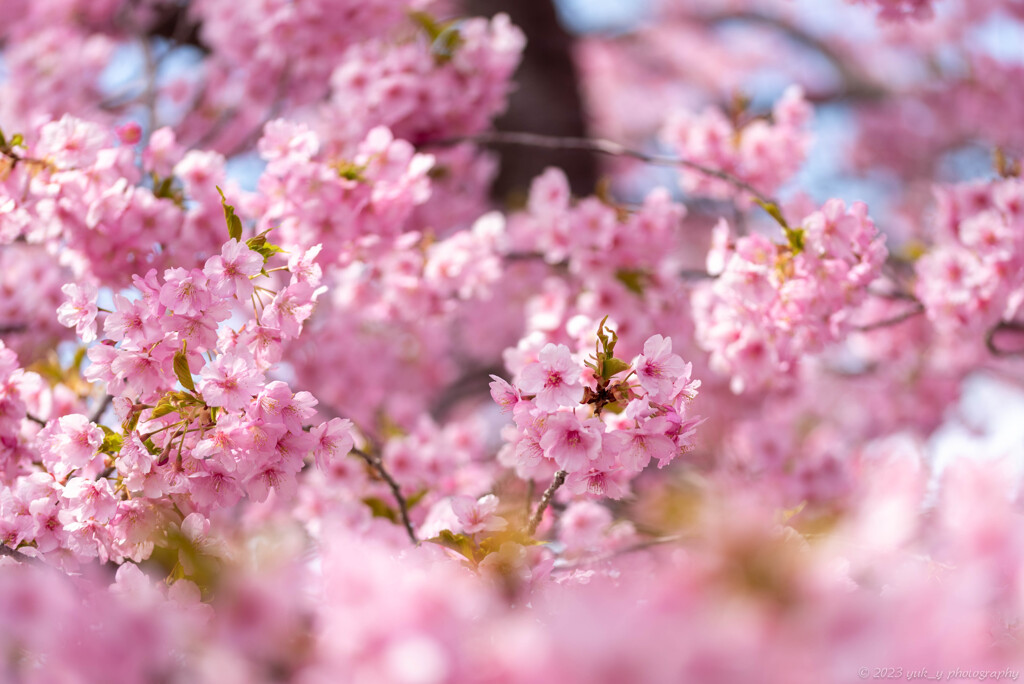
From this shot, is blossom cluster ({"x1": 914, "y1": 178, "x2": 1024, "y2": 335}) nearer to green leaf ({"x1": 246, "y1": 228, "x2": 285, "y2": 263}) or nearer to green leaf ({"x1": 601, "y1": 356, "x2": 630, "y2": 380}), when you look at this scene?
green leaf ({"x1": 601, "y1": 356, "x2": 630, "y2": 380})

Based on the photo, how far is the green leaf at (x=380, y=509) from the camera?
2301 millimetres

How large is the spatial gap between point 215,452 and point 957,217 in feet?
8.79

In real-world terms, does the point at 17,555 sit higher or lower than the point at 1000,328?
higher

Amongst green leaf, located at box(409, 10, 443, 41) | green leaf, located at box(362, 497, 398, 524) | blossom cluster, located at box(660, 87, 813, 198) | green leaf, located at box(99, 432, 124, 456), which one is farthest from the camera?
blossom cluster, located at box(660, 87, 813, 198)

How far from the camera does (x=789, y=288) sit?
2.08m

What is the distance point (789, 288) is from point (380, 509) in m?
1.50

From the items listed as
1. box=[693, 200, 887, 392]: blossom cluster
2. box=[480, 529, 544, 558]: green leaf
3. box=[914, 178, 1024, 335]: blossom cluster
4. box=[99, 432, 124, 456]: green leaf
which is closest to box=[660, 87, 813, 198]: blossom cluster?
box=[914, 178, 1024, 335]: blossom cluster

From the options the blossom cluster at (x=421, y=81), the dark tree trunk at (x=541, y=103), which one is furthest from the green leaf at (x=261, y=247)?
the dark tree trunk at (x=541, y=103)

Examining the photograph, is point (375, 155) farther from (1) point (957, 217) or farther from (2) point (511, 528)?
(1) point (957, 217)

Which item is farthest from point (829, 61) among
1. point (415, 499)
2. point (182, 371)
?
point (182, 371)

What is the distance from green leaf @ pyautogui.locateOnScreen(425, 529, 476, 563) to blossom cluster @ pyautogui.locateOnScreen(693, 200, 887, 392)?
47.7 inches

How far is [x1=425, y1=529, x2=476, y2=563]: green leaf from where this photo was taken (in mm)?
1510

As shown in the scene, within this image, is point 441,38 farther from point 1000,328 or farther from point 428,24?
point 1000,328

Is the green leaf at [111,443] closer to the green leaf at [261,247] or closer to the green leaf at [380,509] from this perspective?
the green leaf at [261,247]
